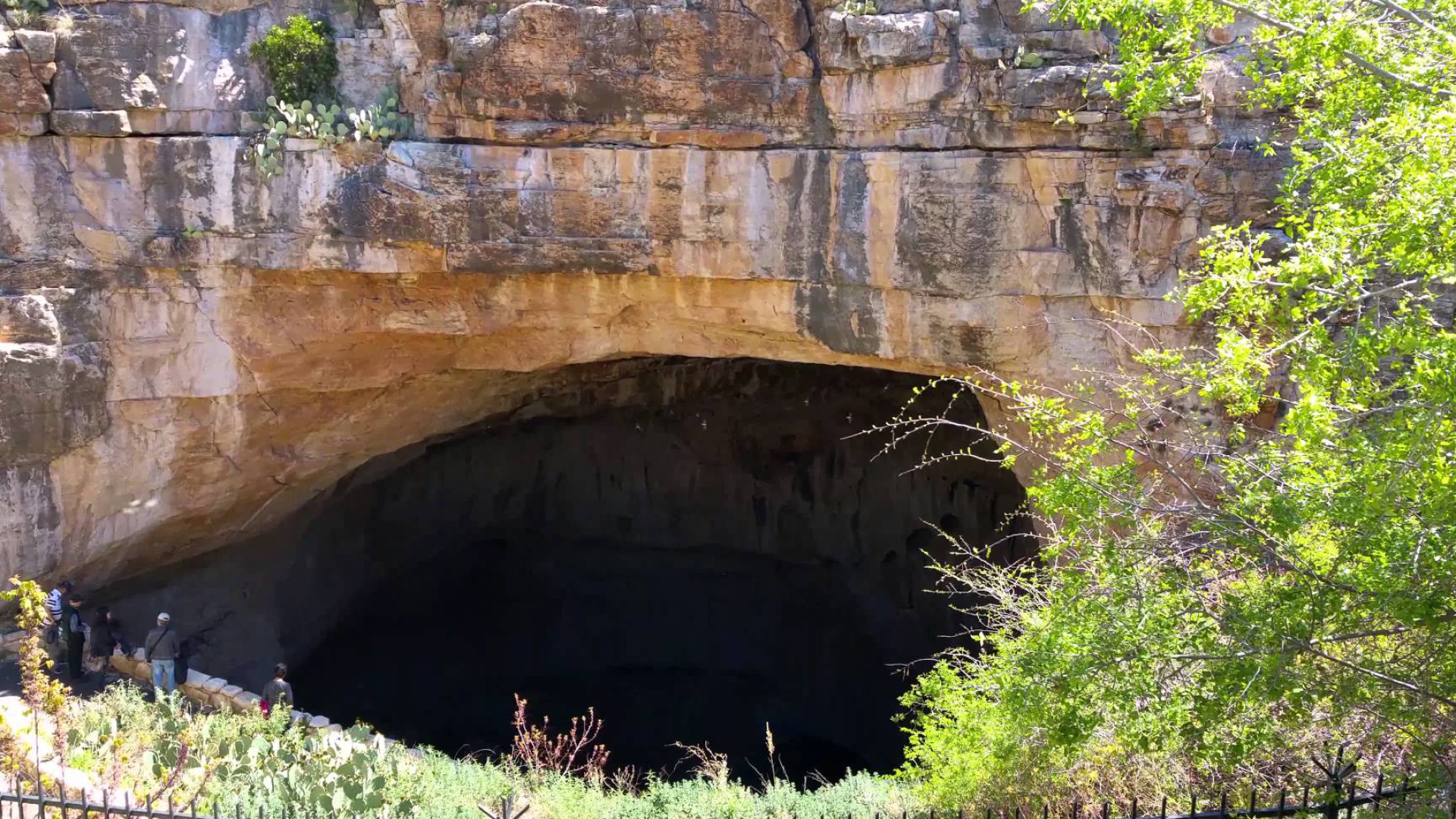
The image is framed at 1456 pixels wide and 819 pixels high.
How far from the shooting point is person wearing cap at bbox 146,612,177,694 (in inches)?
361

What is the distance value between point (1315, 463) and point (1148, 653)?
1.05m

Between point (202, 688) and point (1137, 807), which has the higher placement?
point (1137, 807)

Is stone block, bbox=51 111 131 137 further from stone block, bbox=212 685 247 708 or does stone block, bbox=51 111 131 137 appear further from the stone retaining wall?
stone block, bbox=212 685 247 708

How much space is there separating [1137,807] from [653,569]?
12072mm

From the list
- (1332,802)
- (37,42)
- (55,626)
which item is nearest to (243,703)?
(55,626)

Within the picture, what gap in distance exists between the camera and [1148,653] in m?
4.68

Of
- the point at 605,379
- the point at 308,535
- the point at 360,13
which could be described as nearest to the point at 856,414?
the point at 605,379

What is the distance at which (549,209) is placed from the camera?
9.09 meters

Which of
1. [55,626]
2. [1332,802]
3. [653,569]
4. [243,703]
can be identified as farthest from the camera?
[653,569]

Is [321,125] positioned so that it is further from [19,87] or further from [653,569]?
[653,569]

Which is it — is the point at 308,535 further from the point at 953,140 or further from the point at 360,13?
the point at 953,140

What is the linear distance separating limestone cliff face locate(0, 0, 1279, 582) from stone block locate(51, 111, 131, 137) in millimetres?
20

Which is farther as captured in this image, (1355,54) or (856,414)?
(856,414)

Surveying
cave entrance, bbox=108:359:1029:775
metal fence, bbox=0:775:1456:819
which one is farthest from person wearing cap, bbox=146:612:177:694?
cave entrance, bbox=108:359:1029:775
